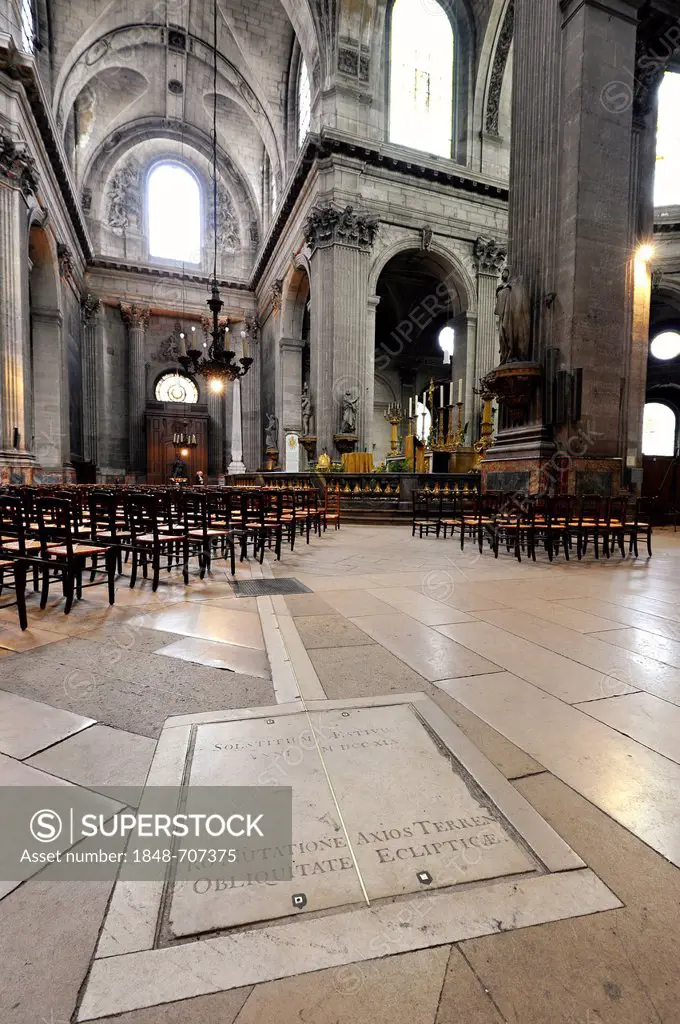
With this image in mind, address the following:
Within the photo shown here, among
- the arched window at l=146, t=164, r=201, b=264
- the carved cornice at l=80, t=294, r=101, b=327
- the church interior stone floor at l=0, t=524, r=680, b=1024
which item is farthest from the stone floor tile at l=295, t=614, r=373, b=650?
the arched window at l=146, t=164, r=201, b=264

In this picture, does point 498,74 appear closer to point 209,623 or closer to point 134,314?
point 134,314

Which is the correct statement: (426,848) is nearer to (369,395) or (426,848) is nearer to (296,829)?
(296,829)

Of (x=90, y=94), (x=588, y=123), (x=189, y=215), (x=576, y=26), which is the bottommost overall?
(x=588, y=123)

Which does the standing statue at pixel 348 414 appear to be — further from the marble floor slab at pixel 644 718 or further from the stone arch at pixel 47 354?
the marble floor slab at pixel 644 718

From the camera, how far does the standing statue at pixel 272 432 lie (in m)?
23.8

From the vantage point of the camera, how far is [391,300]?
83.8 ft

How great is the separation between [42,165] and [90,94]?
10.4 m

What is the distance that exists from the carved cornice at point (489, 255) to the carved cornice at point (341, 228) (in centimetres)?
452

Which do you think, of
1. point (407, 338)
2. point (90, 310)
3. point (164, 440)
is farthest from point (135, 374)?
point (407, 338)

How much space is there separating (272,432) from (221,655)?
22.4m

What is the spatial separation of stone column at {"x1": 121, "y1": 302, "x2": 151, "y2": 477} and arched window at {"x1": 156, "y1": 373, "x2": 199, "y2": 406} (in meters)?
1.25

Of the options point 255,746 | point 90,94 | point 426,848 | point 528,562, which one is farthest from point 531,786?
point 90,94

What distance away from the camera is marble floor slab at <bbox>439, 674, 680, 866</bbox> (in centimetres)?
148

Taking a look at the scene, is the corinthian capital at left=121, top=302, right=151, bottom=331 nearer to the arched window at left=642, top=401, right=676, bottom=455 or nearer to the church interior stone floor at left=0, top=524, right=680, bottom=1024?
the church interior stone floor at left=0, top=524, right=680, bottom=1024
